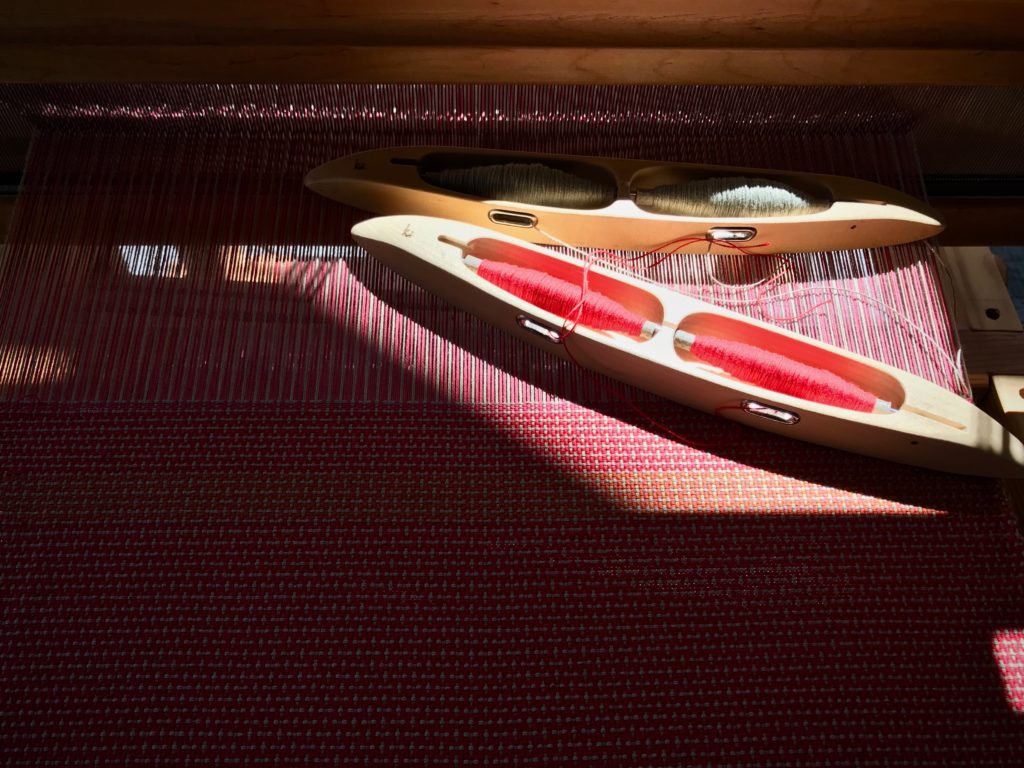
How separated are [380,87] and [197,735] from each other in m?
1.07

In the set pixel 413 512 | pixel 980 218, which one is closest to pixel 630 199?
pixel 413 512

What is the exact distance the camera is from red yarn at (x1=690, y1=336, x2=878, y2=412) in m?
1.17

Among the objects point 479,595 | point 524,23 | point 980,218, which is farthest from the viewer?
point 980,218

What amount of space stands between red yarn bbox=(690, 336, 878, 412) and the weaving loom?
11 cm

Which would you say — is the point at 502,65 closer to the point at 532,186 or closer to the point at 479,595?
the point at 532,186

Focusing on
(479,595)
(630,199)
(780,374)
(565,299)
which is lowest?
(479,595)

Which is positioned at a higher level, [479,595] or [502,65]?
[502,65]

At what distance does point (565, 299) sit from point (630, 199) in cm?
24

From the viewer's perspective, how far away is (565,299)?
48.0 inches

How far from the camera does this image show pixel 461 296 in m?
1.29

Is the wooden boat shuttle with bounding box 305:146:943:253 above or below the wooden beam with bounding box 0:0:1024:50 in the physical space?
below

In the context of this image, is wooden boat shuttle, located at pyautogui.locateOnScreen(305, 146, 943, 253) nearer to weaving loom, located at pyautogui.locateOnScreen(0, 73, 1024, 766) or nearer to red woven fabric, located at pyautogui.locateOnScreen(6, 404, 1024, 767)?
weaving loom, located at pyautogui.locateOnScreen(0, 73, 1024, 766)

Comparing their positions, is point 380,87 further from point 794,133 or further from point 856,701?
point 856,701

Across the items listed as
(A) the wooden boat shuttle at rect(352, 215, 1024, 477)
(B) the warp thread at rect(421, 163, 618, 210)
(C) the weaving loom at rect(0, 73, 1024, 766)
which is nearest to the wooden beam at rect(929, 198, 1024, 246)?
(C) the weaving loom at rect(0, 73, 1024, 766)
